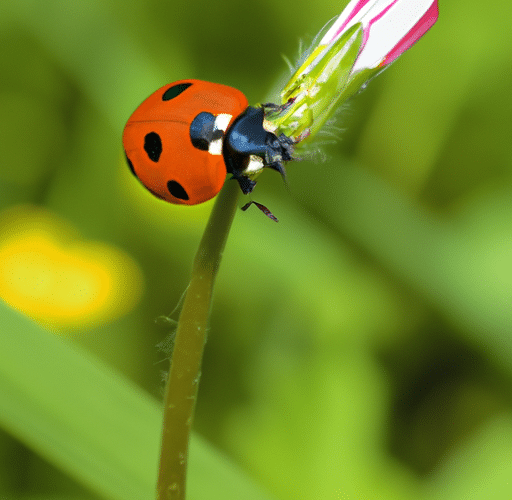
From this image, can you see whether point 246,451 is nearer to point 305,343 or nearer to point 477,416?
point 305,343

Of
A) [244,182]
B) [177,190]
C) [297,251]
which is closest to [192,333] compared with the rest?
[244,182]

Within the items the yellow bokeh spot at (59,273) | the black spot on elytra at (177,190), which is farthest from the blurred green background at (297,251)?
the black spot on elytra at (177,190)

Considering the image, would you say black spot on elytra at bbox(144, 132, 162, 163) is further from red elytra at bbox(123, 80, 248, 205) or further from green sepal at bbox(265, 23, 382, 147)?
green sepal at bbox(265, 23, 382, 147)

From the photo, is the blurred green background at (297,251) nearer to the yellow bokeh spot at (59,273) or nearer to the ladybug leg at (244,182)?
the yellow bokeh spot at (59,273)

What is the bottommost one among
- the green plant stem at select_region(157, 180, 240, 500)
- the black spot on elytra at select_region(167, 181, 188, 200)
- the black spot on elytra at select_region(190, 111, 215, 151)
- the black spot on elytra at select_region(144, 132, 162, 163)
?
the green plant stem at select_region(157, 180, 240, 500)

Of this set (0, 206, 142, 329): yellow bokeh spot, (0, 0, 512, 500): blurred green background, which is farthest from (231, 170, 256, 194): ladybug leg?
(0, 206, 142, 329): yellow bokeh spot

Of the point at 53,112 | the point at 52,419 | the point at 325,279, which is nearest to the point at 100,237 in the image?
the point at 53,112
